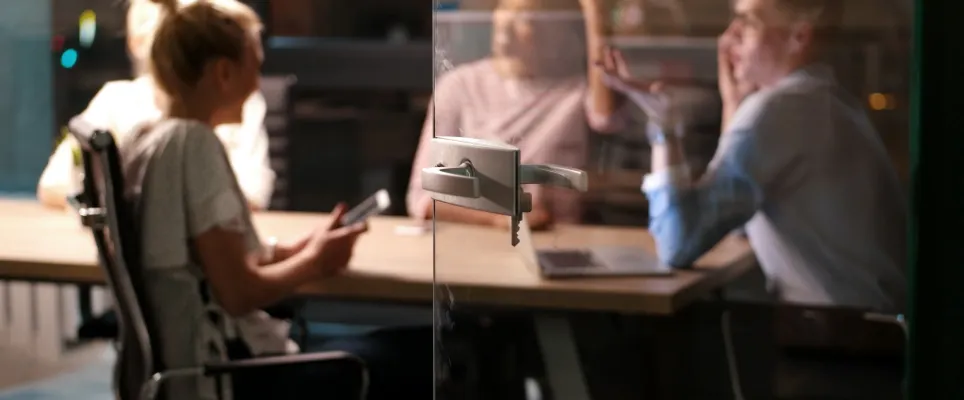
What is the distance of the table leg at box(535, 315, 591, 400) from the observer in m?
1.22

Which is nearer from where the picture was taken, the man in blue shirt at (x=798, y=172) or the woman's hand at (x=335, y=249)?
the man in blue shirt at (x=798, y=172)

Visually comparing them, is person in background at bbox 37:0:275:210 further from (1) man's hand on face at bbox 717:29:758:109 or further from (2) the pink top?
(1) man's hand on face at bbox 717:29:758:109

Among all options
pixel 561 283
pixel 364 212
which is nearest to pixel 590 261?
pixel 561 283

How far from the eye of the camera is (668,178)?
1.11 metres

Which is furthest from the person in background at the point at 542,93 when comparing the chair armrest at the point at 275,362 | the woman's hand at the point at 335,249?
the woman's hand at the point at 335,249

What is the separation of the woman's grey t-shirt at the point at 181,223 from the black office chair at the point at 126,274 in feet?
0.23

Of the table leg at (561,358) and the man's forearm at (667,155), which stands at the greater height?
the man's forearm at (667,155)

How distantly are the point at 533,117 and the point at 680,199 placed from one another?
0.68 feet

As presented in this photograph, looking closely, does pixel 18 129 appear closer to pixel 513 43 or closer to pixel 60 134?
pixel 60 134

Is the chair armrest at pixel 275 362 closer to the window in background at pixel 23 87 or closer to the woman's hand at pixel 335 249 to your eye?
the woman's hand at pixel 335 249

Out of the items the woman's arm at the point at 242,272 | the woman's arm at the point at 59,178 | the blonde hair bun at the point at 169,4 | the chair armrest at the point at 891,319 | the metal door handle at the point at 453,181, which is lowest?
the woman's arm at the point at 242,272

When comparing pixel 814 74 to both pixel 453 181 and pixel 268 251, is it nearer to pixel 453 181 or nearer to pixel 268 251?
pixel 453 181

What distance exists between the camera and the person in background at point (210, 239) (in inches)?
84.2

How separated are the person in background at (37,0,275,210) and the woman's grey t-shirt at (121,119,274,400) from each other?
31cm
